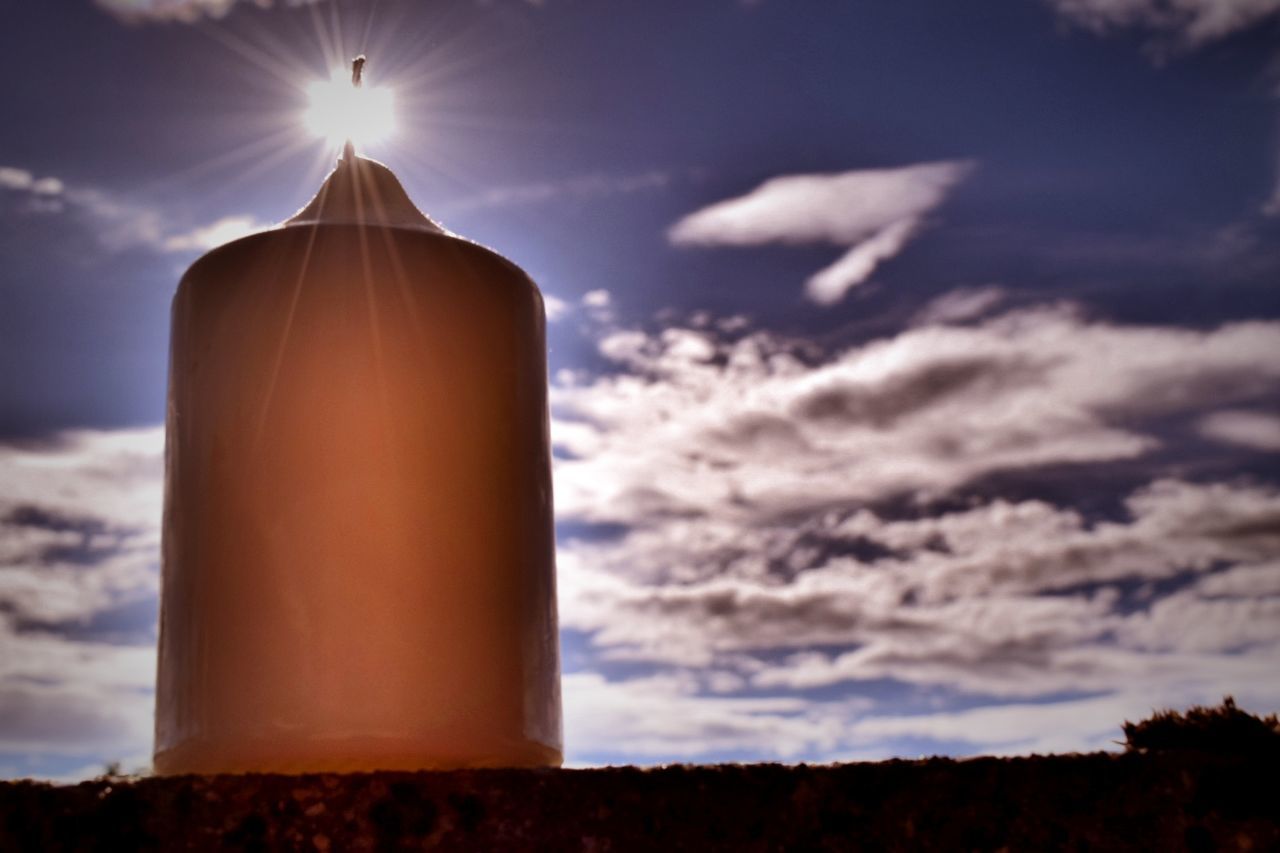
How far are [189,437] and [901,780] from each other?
88 centimetres

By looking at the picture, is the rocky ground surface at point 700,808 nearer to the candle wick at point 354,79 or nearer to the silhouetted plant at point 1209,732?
the silhouetted plant at point 1209,732

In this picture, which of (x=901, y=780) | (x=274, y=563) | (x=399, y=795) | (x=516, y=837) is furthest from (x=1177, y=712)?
(x=274, y=563)


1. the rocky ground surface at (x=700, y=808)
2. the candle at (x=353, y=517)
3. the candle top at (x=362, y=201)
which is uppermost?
the candle top at (x=362, y=201)

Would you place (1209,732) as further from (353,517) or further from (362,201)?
(362,201)

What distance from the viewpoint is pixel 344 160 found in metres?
1.66

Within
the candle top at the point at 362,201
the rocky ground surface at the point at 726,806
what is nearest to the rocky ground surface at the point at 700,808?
the rocky ground surface at the point at 726,806

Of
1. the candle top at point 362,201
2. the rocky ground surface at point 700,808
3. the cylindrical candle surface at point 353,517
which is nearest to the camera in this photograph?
the rocky ground surface at point 700,808

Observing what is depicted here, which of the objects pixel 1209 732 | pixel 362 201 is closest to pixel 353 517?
pixel 362 201

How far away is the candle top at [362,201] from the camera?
4.96ft

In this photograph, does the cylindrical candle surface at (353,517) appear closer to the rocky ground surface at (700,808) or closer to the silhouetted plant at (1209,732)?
the rocky ground surface at (700,808)

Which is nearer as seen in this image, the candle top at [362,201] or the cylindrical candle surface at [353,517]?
the cylindrical candle surface at [353,517]

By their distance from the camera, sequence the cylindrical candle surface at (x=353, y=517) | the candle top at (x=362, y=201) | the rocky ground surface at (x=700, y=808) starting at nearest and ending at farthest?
the rocky ground surface at (x=700, y=808)
the cylindrical candle surface at (x=353, y=517)
the candle top at (x=362, y=201)

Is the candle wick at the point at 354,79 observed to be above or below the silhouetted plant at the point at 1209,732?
above

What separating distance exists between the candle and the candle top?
4 centimetres
